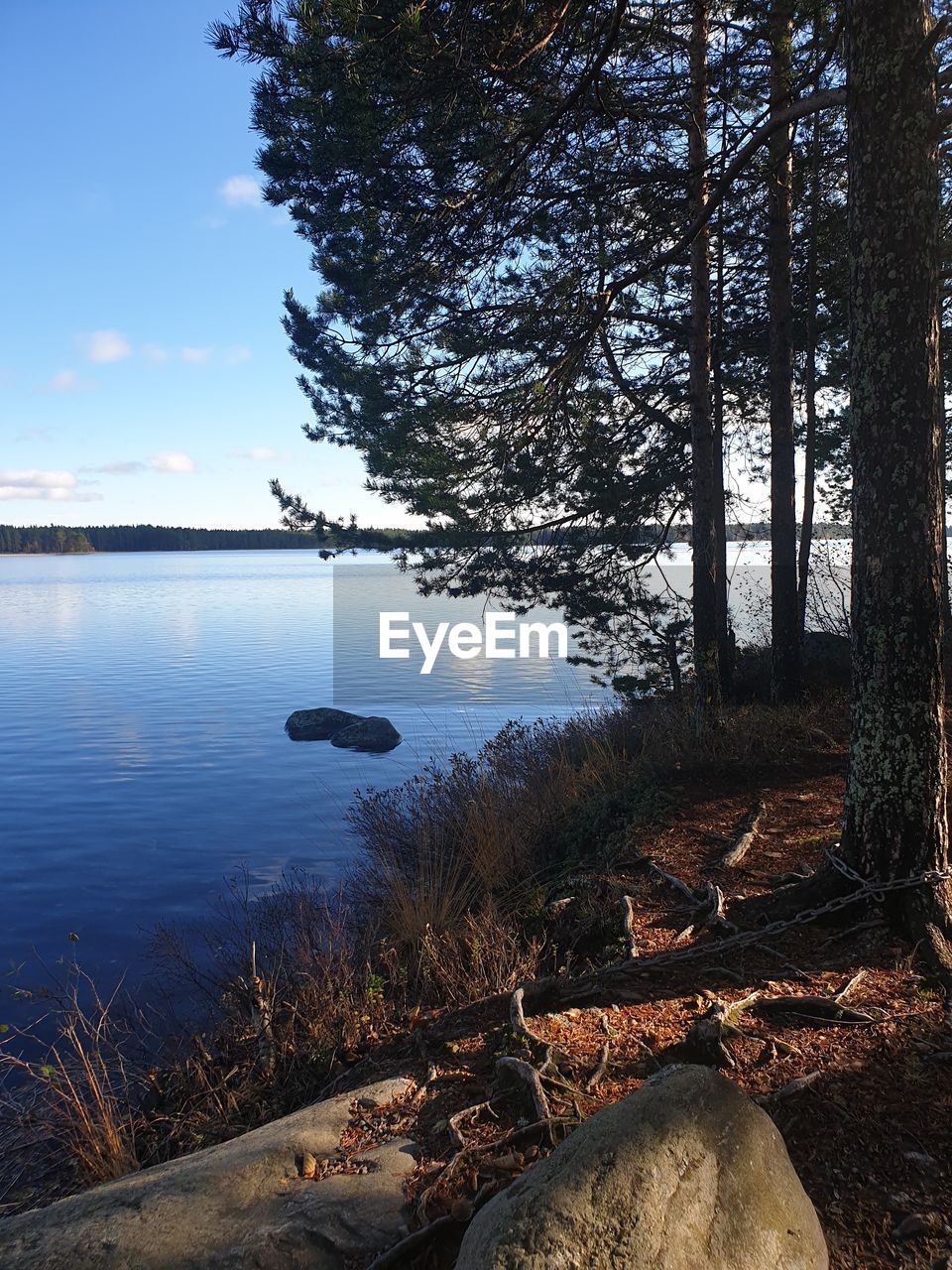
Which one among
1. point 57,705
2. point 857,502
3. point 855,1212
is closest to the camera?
point 855,1212

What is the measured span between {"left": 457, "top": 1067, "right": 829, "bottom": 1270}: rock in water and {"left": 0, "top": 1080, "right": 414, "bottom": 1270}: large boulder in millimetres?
714

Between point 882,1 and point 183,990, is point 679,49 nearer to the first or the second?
point 882,1

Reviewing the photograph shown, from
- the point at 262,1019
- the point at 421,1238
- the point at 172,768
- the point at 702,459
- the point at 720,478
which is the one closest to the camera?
the point at 421,1238

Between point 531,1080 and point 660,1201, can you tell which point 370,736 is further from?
point 660,1201

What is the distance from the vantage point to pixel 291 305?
11.9 m

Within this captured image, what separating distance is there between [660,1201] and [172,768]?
51.3ft

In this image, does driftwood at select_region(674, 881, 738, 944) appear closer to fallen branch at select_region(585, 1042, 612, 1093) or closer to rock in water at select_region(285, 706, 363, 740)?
fallen branch at select_region(585, 1042, 612, 1093)

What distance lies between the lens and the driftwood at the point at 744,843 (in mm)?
6309

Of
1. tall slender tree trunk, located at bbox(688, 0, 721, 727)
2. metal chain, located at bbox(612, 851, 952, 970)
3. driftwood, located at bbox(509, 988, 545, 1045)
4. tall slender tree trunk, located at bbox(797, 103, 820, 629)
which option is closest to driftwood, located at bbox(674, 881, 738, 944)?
metal chain, located at bbox(612, 851, 952, 970)

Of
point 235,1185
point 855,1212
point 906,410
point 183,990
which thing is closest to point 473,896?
point 183,990

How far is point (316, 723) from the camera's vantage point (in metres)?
19.4

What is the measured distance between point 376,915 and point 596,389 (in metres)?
7.88

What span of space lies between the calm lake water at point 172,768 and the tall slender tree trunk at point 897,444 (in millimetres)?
7135

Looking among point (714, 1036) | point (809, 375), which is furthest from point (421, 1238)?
point (809, 375)
